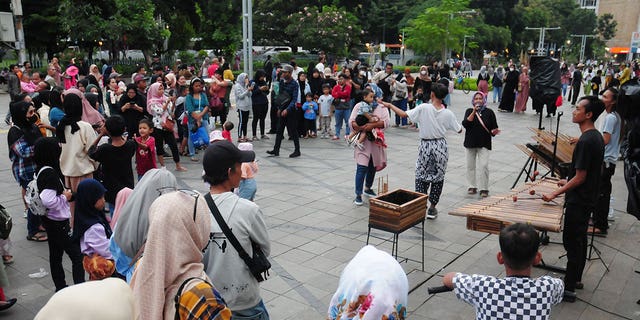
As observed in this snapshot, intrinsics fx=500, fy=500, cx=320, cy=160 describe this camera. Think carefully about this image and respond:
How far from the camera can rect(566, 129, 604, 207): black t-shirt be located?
459 centimetres

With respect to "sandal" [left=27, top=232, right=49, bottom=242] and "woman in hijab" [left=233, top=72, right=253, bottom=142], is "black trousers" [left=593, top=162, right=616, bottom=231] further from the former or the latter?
"woman in hijab" [left=233, top=72, right=253, bottom=142]

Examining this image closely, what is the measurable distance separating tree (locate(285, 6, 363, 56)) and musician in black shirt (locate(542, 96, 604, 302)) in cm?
3152

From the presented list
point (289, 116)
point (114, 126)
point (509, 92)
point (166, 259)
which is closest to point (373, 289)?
point (166, 259)

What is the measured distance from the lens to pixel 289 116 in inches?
434

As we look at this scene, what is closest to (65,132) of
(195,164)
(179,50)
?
(195,164)

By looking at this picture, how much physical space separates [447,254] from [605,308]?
5.75 ft

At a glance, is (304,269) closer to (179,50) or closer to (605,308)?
(605,308)

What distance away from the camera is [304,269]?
5.63 m

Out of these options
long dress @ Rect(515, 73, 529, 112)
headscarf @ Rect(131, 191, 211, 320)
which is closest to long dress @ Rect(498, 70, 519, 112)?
long dress @ Rect(515, 73, 529, 112)

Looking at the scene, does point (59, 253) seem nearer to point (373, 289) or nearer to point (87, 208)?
point (87, 208)

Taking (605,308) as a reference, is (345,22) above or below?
above

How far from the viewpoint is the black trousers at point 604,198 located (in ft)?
21.3

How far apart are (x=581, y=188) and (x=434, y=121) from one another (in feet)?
8.04

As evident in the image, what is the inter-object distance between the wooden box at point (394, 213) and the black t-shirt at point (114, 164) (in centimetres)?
286
